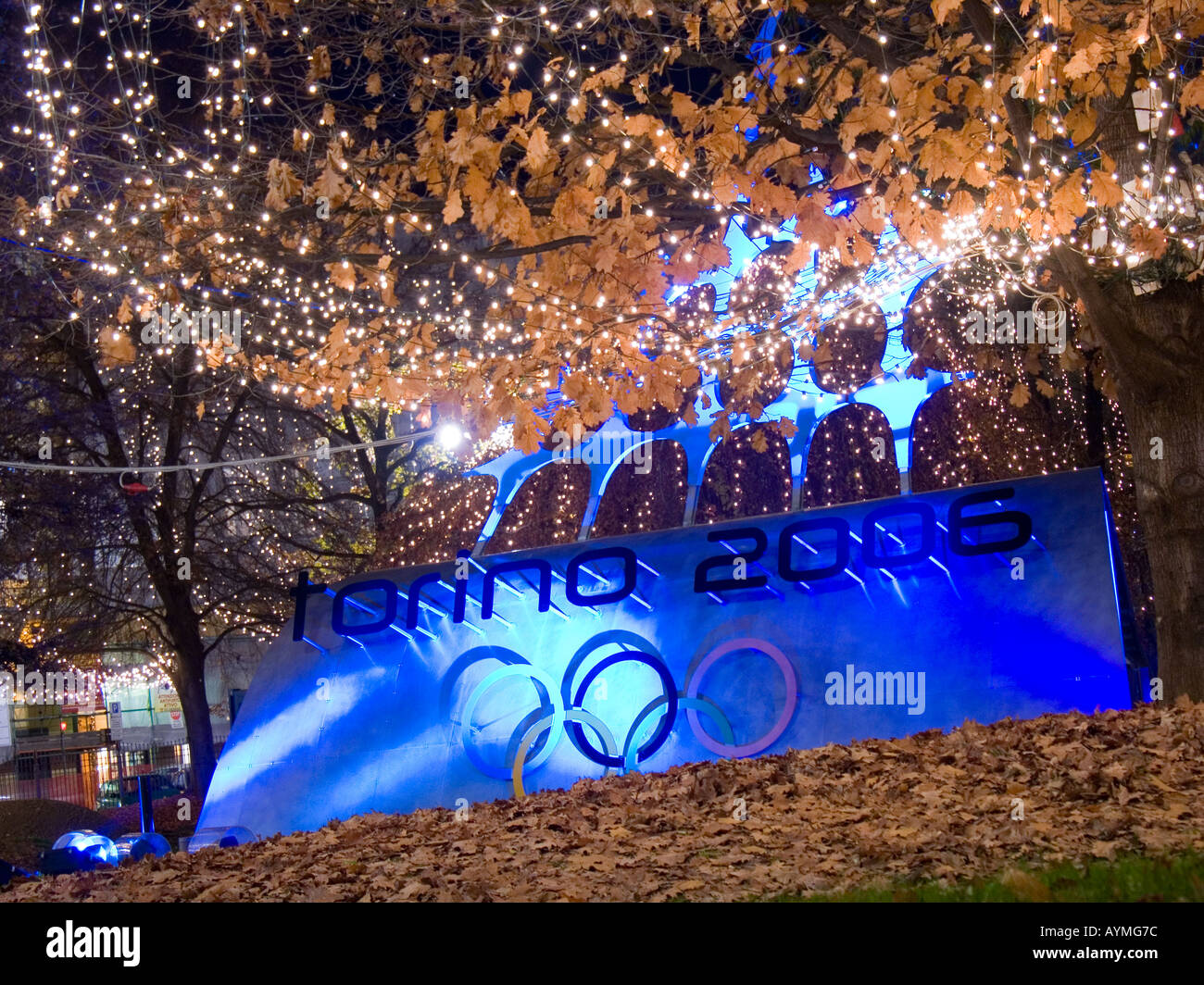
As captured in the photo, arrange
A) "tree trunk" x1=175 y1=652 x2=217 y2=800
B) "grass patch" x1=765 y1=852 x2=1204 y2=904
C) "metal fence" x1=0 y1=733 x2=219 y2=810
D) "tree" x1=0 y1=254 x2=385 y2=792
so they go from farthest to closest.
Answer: "metal fence" x1=0 y1=733 x2=219 y2=810
"tree trunk" x1=175 y1=652 x2=217 y2=800
"tree" x1=0 y1=254 x2=385 y2=792
"grass patch" x1=765 y1=852 x2=1204 y2=904

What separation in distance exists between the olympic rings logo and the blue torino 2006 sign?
0.02m

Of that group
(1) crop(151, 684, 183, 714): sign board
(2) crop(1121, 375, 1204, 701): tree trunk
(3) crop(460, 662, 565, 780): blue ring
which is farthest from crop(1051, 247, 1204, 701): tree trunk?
(1) crop(151, 684, 183, 714): sign board

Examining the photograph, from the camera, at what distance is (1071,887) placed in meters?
4.83

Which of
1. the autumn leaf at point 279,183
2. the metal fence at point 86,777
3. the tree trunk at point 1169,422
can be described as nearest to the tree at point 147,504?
the metal fence at point 86,777

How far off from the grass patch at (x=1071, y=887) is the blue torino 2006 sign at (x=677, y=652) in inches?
200

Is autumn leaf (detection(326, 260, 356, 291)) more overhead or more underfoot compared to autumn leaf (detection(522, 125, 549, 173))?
more underfoot

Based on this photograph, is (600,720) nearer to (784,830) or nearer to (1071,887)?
(784,830)

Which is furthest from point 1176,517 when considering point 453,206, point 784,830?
point 453,206

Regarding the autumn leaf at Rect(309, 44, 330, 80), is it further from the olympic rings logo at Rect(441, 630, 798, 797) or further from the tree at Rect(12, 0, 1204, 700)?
the olympic rings logo at Rect(441, 630, 798, 797)

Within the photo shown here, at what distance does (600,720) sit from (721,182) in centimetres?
616

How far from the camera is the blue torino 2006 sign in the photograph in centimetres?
1041
